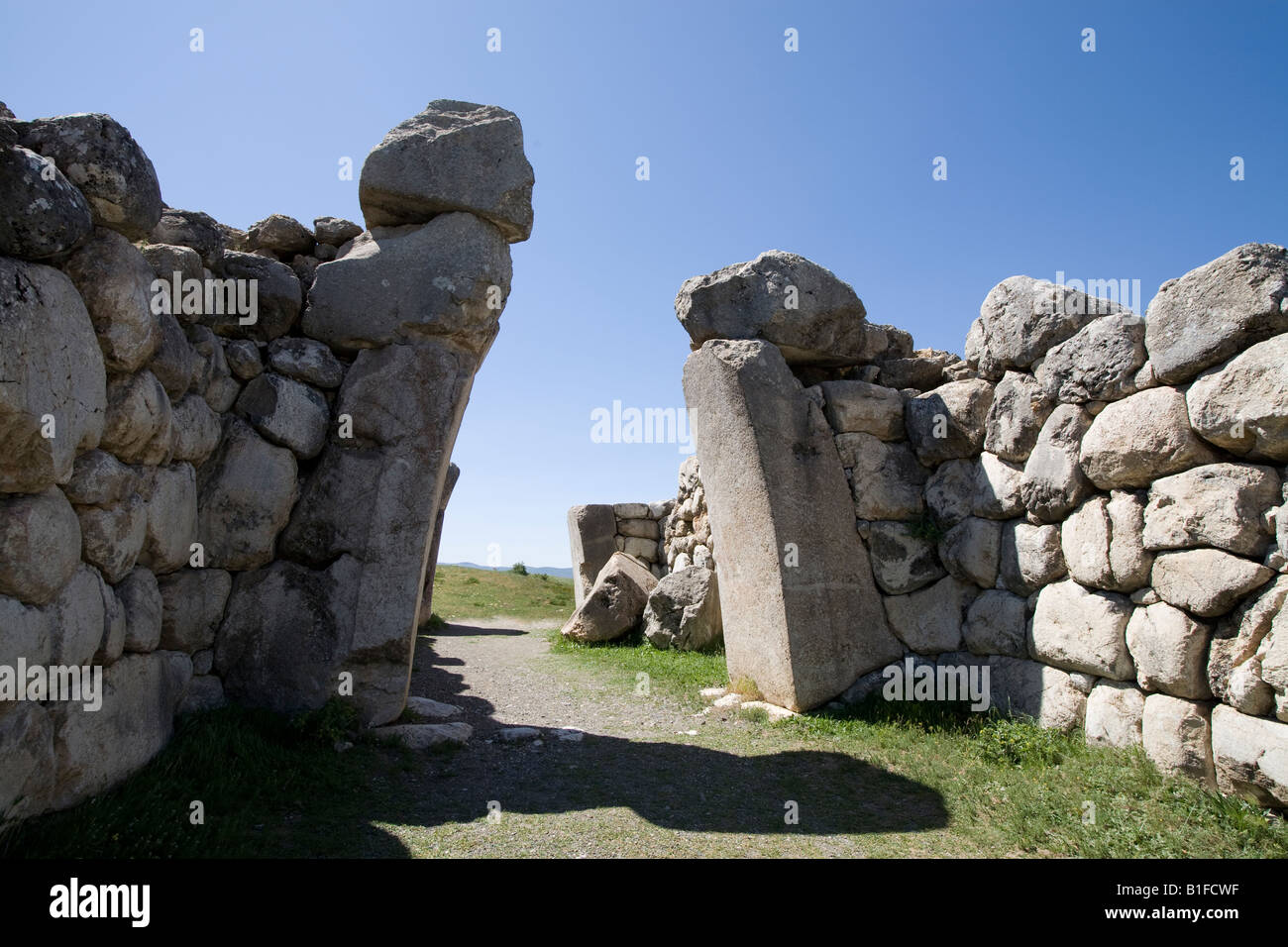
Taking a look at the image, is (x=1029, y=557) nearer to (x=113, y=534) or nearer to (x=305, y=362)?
(x=305, y=362)

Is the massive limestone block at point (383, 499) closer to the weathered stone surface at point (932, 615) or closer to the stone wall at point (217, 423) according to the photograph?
the stone wall at point (217, 423)

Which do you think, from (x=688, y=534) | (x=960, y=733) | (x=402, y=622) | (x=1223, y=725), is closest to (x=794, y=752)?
(x=960, y=733)

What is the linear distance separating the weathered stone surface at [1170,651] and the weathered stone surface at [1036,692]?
0.61 m

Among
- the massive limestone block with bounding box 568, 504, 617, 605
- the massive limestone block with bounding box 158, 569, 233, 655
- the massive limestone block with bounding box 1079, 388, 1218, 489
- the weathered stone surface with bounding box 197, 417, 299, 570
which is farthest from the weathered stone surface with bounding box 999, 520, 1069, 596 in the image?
the massive limestone block with bounding box 568, 504, 617, 605

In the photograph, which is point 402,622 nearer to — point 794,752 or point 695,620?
point 794,752

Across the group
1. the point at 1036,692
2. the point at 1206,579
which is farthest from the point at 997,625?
the point at 1206,579

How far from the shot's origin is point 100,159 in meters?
3.89

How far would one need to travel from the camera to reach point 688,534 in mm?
11828

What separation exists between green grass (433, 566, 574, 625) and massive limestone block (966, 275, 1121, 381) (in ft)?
33.2

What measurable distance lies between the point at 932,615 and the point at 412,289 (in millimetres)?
4768

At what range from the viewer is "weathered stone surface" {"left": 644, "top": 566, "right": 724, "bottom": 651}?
995 cm

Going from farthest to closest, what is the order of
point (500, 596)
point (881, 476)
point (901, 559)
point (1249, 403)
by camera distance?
point (500, 596) → point (881, 476) → point (901, 559) → point (1249, 403)

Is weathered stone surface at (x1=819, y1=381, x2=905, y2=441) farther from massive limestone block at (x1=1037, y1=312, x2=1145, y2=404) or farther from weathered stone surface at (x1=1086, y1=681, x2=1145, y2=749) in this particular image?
weathered stone surface at (x1=1086, y1=681, x2=1145, y2=749)

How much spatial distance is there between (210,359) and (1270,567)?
617cm
